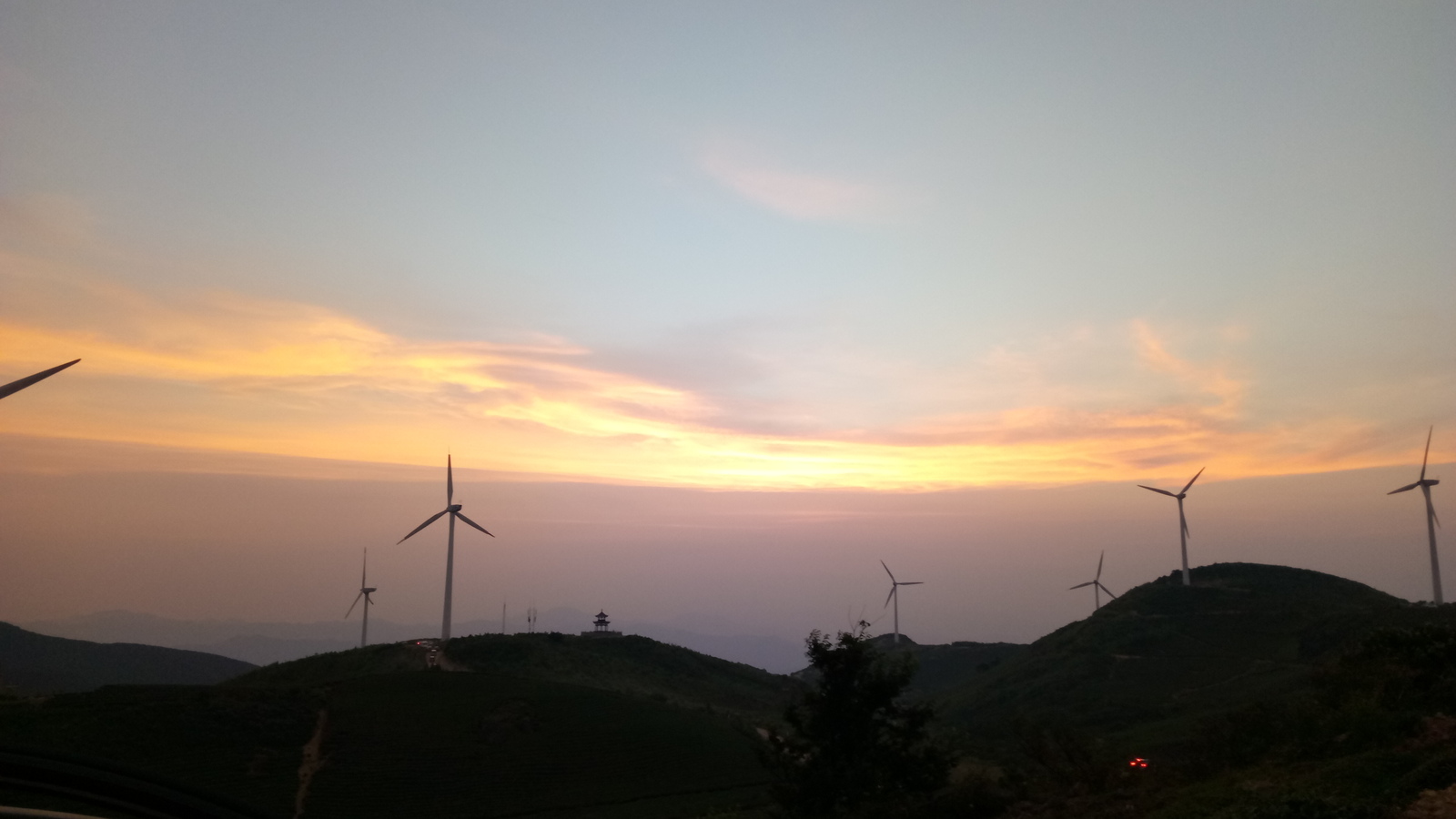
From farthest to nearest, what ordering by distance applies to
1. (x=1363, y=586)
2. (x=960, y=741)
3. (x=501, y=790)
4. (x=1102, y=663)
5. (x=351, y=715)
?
(x=1363, y=586) < (x=1102, y=663) < (x=351, y=715) < (x=501, y=790) < (x=960, y=741)

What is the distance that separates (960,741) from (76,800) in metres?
32.2

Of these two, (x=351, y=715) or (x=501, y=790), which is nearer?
(x=501, y=790)

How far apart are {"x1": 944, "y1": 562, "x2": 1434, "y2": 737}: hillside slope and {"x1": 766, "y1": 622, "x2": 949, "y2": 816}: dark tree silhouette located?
3913 cm

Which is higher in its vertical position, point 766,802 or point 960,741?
point 960,741

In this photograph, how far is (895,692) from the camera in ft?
112

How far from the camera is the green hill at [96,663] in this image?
487ft

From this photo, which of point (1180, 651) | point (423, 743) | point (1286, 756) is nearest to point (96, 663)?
point (423, 743)

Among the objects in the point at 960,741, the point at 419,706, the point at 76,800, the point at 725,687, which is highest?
the point at 76,800

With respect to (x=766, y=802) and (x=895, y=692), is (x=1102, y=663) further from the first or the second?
(x=895, y=692)

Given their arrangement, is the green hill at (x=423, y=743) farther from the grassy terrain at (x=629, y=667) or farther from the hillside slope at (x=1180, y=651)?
the hillside slope at (x=1180, y=651)

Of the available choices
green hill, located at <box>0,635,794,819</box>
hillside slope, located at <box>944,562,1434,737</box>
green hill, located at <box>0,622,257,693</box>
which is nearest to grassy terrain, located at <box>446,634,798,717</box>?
green hill, located at <box>0,635,794,819</box>

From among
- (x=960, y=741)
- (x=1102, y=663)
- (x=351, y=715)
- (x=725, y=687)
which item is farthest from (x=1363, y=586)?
(x=351, y=715)

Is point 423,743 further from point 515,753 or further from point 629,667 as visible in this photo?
point 629,667

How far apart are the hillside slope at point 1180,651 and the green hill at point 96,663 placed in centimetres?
12880
